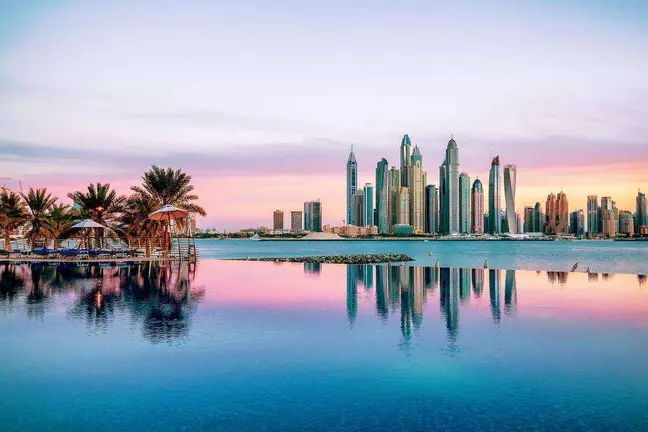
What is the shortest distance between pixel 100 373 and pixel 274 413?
462cm

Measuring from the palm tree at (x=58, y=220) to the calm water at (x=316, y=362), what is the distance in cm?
2980

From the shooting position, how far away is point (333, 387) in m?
11.7

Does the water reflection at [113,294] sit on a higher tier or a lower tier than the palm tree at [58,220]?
lower

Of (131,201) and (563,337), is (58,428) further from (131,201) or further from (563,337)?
(131,201)

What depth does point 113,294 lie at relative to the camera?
2483 cm

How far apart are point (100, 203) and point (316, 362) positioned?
4019 cm

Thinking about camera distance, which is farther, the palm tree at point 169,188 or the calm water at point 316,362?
the palm tree at point 169,188

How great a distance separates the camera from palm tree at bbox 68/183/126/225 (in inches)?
1900

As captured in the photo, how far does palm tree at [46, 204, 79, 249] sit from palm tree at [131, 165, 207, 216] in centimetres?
901

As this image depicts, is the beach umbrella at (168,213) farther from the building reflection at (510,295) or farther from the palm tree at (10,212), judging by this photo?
the building reflection at (510,295)

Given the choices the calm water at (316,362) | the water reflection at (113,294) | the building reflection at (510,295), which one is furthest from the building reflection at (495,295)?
the water reflection at (113,294)

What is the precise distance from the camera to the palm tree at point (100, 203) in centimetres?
4825

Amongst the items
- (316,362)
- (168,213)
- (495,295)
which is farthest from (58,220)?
(316,362)

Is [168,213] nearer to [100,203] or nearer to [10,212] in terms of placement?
[100,203]
